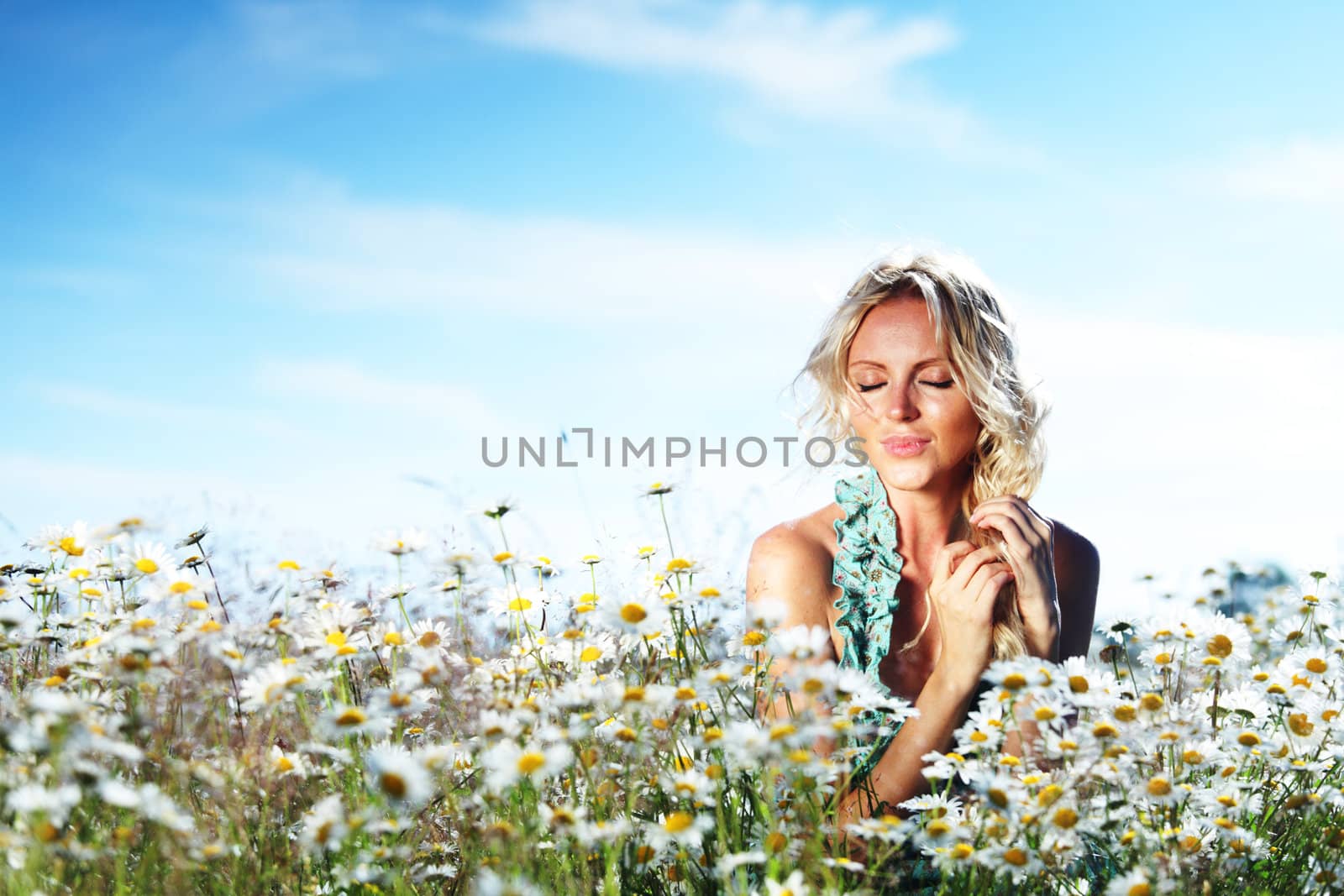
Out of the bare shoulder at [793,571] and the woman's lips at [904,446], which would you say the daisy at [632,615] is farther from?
the woman's lips at [904,446]

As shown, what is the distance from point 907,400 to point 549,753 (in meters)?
1.75

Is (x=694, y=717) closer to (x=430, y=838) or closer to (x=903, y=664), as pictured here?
(x=430, y=838)

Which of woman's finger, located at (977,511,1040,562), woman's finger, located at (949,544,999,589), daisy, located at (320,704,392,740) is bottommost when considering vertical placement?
daisy, located at (320,704,392,740)

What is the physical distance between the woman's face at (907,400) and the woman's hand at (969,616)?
0.46m

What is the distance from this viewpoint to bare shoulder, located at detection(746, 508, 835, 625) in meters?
3.07

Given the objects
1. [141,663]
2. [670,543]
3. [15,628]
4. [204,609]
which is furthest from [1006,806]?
[15,628]

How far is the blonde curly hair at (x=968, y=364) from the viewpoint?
10.2ft

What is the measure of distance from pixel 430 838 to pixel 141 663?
1.10m

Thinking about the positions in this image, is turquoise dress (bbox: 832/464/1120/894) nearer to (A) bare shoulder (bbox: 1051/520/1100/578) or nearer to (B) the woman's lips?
(B) the woman's lips

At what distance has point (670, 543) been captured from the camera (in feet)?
8.20

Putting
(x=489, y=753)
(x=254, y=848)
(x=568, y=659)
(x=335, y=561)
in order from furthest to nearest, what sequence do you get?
(x=335, y=561)
(x=568, y=659)
(x=254, y=848)
(x=489, y=753)

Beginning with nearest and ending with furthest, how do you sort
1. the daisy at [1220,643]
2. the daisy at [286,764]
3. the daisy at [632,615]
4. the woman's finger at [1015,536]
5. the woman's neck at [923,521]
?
the daisy at [632,615], the daisy at [286,764], the daisy at [1220,643], the woman's finger at [1015,536], the woman's neck at [923,521]

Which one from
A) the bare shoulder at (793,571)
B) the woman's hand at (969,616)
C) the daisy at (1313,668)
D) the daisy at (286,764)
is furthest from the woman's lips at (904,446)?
the daisy at (286,764)

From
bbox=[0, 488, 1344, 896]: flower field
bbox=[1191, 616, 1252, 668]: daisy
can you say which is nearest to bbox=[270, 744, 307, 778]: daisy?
bbox=[0, 488, 1344, 896]: flower field
